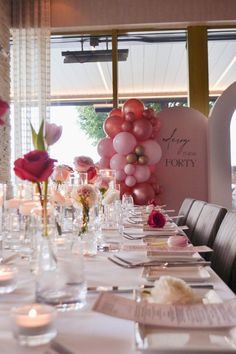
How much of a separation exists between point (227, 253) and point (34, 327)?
1.16m

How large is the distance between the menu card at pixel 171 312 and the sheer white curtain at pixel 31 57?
4789 millimetres

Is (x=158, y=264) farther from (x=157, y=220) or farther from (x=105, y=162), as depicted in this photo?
(x=105, y=162)

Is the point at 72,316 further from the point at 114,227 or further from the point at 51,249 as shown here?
the point at 114,227

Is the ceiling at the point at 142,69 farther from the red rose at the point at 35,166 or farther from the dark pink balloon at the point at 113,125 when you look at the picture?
the red rose at the point at 35,166

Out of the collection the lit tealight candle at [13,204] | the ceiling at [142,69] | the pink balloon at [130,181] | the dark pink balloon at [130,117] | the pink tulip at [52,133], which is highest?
the ceiling at [142,69]

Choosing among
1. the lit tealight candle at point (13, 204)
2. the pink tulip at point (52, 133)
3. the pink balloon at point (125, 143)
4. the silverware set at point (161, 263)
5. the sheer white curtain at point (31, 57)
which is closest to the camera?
the pink tulip at point (52, 133)

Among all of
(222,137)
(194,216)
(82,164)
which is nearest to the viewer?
(82,164)

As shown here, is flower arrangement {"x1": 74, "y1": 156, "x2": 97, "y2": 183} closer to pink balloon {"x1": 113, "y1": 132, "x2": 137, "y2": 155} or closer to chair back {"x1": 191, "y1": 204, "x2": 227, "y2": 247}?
chair back {"x1": 191, "y1": 204, "x2": 227, "y2": 247}

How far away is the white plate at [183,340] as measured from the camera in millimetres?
593

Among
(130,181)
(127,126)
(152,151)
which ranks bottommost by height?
(130,181)

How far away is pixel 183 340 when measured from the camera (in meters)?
0.63

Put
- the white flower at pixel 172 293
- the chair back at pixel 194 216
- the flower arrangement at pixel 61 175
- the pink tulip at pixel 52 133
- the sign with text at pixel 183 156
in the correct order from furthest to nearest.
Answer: the sign with text at pixel 183 156, the chair back at pixel 194 216, the flower arrangement at pixel 61 175, the pink tulip at pixel 52 133, the white flower at pixel 172 293

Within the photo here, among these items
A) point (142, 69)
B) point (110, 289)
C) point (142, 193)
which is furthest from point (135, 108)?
point (110, 289)

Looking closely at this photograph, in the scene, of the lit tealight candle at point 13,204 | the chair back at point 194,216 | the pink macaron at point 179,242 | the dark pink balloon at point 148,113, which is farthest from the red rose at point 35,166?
the dark pink balloon at point 148,113
